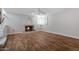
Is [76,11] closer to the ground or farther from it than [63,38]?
farther from it

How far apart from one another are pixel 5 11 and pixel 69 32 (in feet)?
3.77

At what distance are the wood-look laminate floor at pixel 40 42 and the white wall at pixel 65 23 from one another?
100mm

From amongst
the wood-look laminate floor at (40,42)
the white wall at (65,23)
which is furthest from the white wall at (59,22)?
the wood-look laminate floor at (40,42)

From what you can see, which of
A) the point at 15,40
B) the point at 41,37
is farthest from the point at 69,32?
the point at 15,40

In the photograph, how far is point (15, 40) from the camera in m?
1.84

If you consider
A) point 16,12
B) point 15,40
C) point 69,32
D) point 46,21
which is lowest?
point 15,40

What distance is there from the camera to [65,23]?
1868 mm

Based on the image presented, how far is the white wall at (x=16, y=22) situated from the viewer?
1839mm

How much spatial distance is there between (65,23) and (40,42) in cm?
54

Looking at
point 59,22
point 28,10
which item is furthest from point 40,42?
point 28,10

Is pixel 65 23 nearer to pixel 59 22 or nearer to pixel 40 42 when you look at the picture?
pixel 59 22
